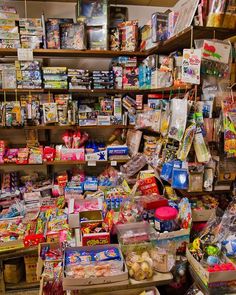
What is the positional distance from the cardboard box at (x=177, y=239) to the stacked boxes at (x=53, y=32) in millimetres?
2098

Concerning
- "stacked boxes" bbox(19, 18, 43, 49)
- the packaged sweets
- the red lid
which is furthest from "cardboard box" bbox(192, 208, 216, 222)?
"stacked boxes" bbox(19, 18, 43, 49)

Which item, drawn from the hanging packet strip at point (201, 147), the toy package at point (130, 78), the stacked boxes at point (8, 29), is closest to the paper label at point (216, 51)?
the hanging packet strip at point (201, 147)

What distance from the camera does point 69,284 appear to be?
1.44 metres

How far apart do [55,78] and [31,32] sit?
0.49 metres

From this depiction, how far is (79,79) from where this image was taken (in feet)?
9.64

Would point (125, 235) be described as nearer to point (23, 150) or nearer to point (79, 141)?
point (79, 141)

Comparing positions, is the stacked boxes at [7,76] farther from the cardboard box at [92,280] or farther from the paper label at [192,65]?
the cardboard box at [92,280]

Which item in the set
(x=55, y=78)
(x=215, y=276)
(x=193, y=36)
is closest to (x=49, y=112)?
(x=55, y=78)

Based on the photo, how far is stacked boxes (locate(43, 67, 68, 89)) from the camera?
287cm

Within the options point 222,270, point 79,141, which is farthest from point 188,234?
point 79,141

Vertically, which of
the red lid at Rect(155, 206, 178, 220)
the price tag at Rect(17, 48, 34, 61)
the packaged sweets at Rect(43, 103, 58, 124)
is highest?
the price tag at Rect(17, 48, 34, 61)

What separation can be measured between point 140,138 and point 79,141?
26.1 inches

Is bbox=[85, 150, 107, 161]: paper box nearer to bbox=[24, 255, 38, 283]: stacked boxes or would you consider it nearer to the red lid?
bbox=[24, 255, 38, 283]: stacked boxes

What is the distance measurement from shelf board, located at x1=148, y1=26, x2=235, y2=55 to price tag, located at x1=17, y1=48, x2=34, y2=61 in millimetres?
1236
